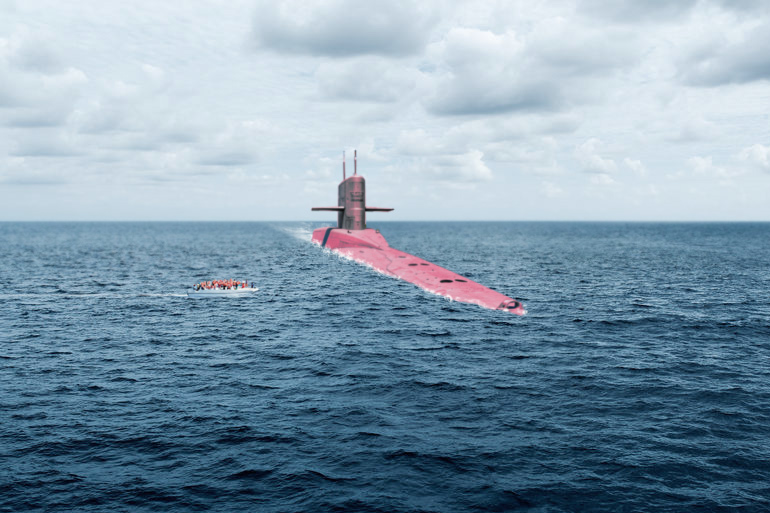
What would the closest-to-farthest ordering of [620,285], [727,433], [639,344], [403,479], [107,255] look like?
1. [403,479]
2. [727,433]
3. [639,344]
4. [620,285]
5. [107,255]

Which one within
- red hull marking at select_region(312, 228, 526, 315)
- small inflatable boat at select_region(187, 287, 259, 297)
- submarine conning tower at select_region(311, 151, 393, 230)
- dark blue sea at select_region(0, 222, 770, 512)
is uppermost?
submarine conning tower at select_region(311, 151, 393, 230)

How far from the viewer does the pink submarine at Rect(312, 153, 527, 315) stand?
4281cm

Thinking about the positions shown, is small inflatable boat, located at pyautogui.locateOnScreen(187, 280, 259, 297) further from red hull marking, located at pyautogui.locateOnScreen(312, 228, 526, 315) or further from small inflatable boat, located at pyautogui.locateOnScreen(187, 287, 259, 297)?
red hull marking, located at pyautogui.locateOnScreen(312, 228, 526, 315)

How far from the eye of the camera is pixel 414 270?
181 feet

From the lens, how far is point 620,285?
54625mm

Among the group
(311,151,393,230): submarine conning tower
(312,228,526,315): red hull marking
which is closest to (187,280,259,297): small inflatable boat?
(312,228,526,315): red hull marking

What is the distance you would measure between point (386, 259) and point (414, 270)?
8.00 metres

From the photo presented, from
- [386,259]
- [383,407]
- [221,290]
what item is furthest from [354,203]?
[383,407]

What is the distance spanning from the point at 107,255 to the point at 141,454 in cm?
8812

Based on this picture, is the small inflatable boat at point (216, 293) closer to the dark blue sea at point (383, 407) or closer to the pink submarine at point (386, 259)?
the dark blue sea at point (383, 407)

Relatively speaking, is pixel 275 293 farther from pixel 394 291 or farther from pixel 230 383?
pixel 230 383

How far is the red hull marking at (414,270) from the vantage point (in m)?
41.8

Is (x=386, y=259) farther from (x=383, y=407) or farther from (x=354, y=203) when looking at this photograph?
(x=383, y=407)

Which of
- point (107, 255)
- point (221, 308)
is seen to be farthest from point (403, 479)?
point (107, 255)
